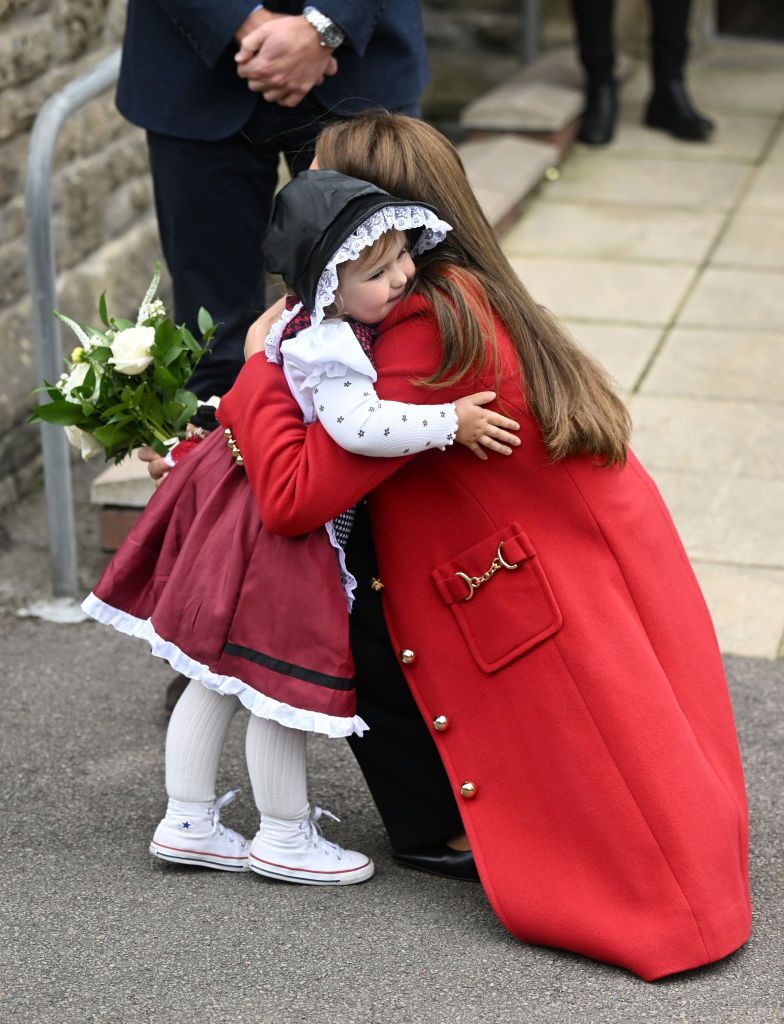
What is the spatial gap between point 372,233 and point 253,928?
1.18 meters

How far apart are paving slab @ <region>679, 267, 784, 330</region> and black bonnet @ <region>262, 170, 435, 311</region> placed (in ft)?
10.9

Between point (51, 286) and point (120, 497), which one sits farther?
point (120, 497)

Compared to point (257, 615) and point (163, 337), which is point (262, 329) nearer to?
point (163, 337)

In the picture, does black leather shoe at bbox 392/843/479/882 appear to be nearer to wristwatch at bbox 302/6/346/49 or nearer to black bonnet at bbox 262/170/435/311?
black bonnet at bbox 262/170/435/311

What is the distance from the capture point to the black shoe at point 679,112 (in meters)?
7.21

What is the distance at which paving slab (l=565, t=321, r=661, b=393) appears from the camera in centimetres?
521

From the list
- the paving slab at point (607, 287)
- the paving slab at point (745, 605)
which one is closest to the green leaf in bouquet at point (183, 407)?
the paving slab at point (745, 605)

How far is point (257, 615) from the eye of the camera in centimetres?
257

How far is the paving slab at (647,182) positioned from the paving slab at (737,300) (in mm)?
784

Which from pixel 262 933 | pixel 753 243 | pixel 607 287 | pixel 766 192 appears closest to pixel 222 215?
pixel 262 933

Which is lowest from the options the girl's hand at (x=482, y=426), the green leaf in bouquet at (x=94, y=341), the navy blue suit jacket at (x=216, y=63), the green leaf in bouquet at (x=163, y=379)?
the green leaf in bouquet at (x=163, y=379)

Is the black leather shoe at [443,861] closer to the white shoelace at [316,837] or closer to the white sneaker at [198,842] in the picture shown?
the white shoelace at [316,837]

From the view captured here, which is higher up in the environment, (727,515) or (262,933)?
(262,933)

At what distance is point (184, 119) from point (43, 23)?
5.16ft
